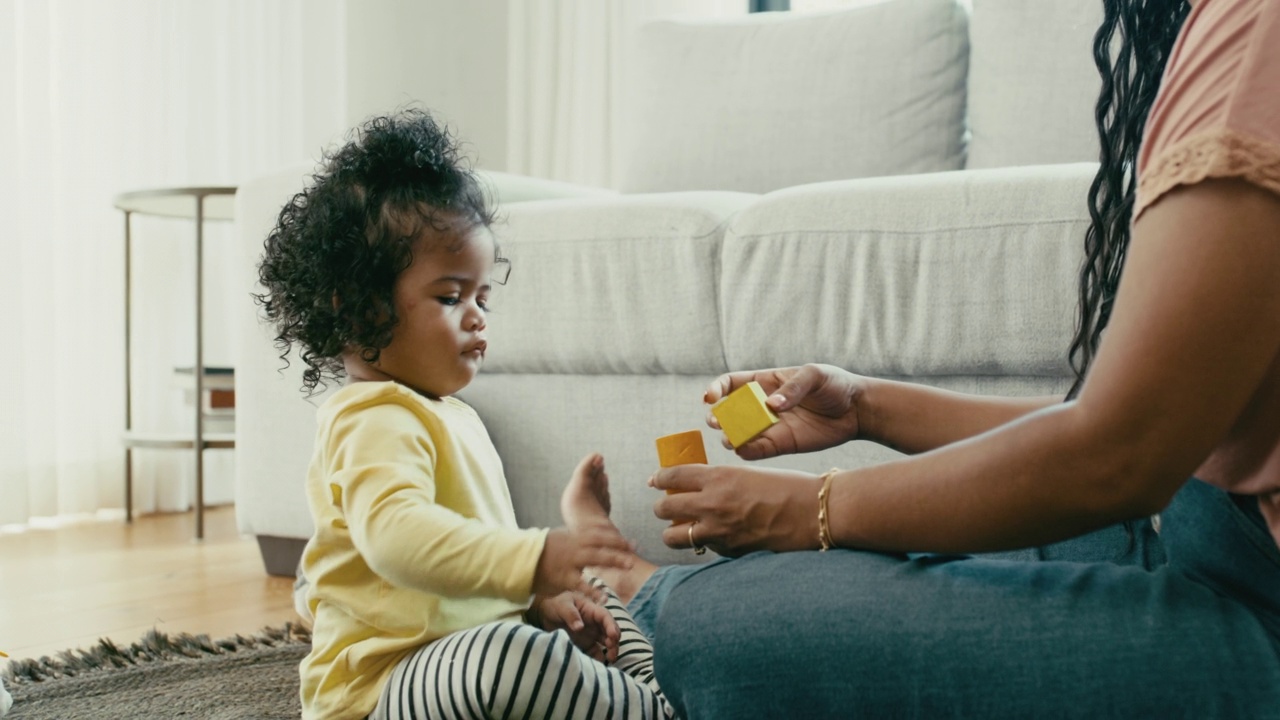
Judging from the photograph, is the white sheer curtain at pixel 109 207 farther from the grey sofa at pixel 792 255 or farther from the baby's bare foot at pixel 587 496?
the baby's bare foot at pixel 587 496

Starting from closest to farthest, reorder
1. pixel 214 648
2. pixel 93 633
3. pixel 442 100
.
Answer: pixel 214 648 < pixel 93 633 < pixel 442 100

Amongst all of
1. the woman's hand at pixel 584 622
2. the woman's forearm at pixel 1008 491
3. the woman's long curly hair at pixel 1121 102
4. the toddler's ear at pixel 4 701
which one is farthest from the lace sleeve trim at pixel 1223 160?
the toddler's ear at pixel 4 701

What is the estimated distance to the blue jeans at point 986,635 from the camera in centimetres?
63

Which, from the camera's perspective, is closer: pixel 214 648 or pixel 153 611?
pixel 214 648

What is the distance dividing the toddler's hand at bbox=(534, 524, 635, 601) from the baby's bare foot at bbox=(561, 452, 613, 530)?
0.10 m

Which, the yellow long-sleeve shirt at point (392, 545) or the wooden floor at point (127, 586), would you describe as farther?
the wooden floor at point (127, 586)

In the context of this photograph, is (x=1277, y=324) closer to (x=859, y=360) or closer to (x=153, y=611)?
(x=859, y=360)

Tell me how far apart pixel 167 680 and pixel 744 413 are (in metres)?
0.81

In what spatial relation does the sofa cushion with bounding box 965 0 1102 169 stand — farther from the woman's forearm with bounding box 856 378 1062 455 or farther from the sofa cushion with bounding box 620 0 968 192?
the woman's forearm with bounding box 856 378 1062 455

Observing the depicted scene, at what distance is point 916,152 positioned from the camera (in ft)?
7.16

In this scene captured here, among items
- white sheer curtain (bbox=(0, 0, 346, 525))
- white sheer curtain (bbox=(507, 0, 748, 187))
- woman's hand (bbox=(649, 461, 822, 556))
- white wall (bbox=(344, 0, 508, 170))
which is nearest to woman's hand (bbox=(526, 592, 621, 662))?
woman's hand (bbox=(649, 461, 822, 556))

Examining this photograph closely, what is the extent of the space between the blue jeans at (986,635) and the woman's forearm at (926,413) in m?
0.26

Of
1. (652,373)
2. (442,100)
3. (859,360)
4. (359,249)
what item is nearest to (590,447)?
(652,373)

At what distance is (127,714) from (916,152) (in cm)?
160
